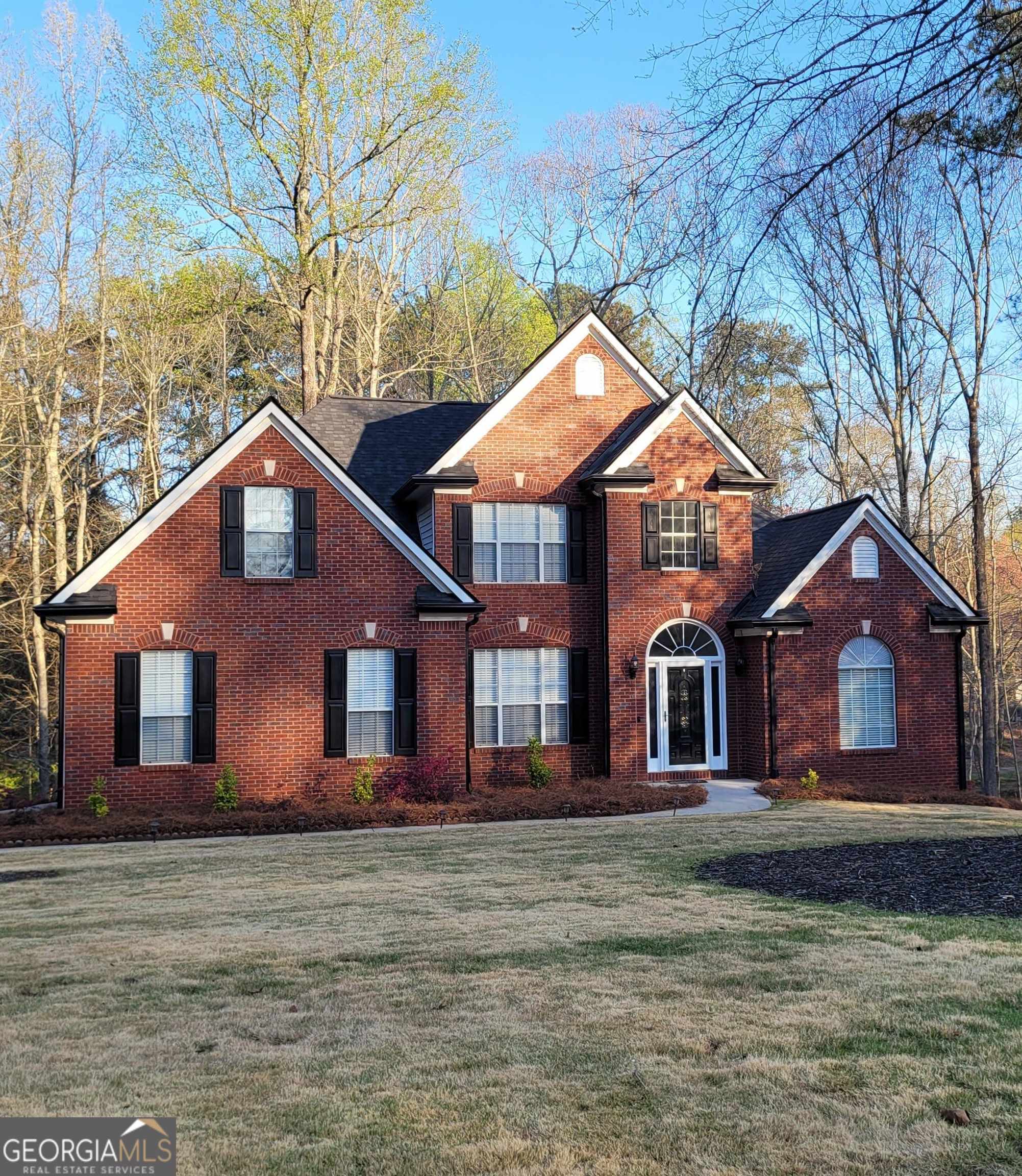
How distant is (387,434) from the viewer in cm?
2256

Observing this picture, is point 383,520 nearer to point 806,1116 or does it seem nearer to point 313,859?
point 313,859

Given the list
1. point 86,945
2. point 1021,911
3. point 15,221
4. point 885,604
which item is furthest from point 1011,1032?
point 15,221

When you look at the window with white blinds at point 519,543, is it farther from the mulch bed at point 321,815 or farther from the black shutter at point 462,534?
the mulch bed at point 321,815

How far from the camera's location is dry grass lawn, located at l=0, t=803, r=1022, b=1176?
4.12 m

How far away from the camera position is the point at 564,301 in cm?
3522

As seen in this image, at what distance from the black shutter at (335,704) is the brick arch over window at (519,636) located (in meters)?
2.91

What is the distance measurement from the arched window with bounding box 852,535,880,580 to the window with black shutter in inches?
103

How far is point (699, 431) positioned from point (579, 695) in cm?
563

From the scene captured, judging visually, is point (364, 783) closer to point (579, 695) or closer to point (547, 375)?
point (579, 695)

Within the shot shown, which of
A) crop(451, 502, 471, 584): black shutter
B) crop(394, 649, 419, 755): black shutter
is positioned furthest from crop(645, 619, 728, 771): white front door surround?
crop(394, 649, 419, 755): black shutter

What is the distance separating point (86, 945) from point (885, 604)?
1671 cm

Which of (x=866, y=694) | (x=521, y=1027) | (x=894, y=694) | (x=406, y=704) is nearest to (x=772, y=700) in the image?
(x=866, y=694)

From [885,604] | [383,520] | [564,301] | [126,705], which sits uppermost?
[564,301]

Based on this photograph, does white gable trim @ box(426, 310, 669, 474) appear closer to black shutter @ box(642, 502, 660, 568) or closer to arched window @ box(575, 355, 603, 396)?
arched window @ box(575, 355, 603, 396)
